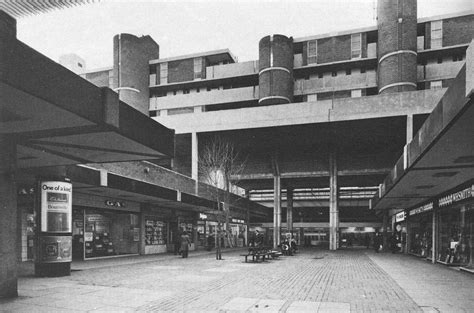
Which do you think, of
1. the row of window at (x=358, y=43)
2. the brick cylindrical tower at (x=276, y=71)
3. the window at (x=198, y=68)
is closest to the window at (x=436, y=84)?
the row of window at (x=358, y=43)

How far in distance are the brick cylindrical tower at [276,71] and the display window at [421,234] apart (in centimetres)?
1874

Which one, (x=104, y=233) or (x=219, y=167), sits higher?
(x=219, y=167)

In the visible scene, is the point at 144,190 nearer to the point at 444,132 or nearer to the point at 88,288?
the point at 88,288

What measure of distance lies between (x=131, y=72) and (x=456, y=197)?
1652 inches

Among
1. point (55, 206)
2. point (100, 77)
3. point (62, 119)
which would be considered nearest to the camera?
point (62, 119)

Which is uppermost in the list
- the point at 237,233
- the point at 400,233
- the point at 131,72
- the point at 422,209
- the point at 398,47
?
the point at 131,72

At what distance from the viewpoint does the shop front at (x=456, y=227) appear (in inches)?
641

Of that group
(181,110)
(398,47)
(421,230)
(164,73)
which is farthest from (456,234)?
(164,73)

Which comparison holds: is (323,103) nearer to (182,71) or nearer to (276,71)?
(276,71)

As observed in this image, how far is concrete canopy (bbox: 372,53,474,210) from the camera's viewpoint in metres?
6.90

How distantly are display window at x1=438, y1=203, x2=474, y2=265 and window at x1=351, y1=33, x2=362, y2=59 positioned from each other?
1055 inches

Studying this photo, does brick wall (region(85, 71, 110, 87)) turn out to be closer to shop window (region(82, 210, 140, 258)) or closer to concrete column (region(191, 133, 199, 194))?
concrete column (region(191, 133, 199, 194))

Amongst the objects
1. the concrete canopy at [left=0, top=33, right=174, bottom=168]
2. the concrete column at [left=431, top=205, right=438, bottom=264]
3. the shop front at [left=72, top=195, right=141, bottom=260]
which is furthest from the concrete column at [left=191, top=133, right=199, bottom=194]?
the concrete canopy at [left=0, top=33, right=174, bottom=168]

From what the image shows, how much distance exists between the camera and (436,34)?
41.8 m
